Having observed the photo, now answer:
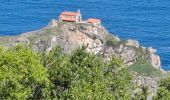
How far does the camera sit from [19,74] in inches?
2094

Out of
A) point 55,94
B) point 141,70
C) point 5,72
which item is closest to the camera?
point 5,72

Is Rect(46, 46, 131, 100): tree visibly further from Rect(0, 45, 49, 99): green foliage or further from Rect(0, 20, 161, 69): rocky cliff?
Rect(0, 20, 161, 69): rocky cliff

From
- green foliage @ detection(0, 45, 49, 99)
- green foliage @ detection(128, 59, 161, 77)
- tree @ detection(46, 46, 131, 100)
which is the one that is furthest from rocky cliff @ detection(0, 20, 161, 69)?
green foliage @ detection(0, 45, 49, 99)

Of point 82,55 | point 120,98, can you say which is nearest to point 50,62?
point 82,55

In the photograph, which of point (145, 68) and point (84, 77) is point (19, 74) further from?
point (145, 68)

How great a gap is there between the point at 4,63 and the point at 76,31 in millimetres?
93361

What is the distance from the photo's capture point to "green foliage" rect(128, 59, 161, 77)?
13935cm

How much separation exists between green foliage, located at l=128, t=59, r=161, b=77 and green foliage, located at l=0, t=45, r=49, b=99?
82999mm

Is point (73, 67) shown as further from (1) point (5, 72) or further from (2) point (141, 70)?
(2) point (141, 70)

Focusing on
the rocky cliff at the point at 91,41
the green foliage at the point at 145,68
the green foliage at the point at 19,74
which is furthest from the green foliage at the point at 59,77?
the rocky cliff at the point at 91,41

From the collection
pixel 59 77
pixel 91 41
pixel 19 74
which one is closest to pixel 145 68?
pixel 91 41

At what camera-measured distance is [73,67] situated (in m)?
59.3

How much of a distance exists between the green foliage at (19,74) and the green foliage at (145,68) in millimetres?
82999

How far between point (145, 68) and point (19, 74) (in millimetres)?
90911
